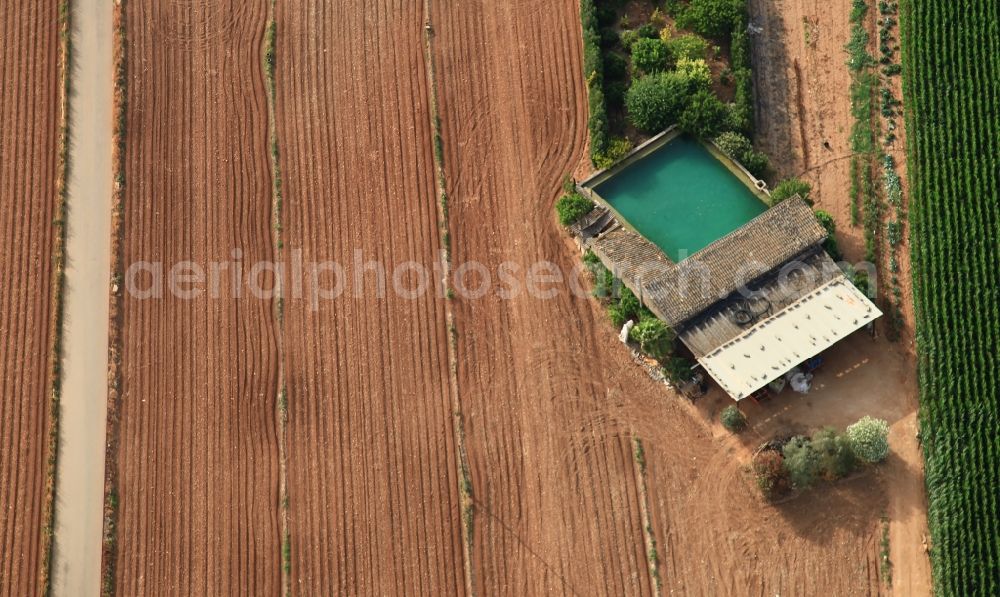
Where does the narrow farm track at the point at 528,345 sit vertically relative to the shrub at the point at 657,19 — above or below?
below

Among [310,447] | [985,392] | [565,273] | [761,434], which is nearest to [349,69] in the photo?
[565,273]

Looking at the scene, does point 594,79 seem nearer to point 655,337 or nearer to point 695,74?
point 695,74

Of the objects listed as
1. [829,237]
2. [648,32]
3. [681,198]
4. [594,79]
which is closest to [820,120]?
[829,237]

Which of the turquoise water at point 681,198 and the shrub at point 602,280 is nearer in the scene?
the shrub at point 602,280

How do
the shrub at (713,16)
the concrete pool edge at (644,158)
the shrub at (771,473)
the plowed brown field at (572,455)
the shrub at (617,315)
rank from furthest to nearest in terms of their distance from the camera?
the shrub at (713,16), the concrete pool edge at (644,158), the shrub at (617,315), the plowed brown field at (572,455), the shrub at (771,473)

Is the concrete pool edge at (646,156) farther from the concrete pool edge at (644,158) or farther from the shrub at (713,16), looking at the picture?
the shrub at (713,16)

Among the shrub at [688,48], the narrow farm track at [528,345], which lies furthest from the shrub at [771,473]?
the shrub at [688,48]
